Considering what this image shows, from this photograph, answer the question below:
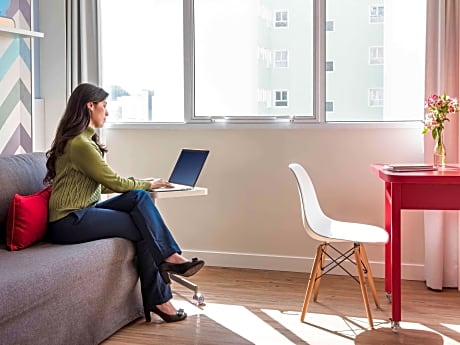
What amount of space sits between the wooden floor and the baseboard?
11 cm

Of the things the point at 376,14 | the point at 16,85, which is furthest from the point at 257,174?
the point at 16,85

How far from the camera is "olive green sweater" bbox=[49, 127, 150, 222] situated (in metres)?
3.02

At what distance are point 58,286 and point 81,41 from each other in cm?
253

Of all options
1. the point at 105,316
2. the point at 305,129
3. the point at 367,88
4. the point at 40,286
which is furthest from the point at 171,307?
the point at 367,88

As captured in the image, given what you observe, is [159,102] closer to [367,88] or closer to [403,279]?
[367,88]

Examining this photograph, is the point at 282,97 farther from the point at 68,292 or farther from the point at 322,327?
the point at 68,292

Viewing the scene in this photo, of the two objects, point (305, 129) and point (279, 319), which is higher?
point (305, 129)

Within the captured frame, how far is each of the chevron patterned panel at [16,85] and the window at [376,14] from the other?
2.24 metres

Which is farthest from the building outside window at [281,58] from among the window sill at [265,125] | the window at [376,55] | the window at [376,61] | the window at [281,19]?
the window at [376,55]

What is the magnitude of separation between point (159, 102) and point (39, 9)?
115 centimetres

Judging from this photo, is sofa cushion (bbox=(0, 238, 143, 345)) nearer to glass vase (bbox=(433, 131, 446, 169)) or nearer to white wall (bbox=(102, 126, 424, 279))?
white wall (bbox=(102, 126, 424, 279))

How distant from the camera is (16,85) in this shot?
3832 millimetres

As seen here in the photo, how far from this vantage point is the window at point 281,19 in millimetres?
4211

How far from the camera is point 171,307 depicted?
321 cm
